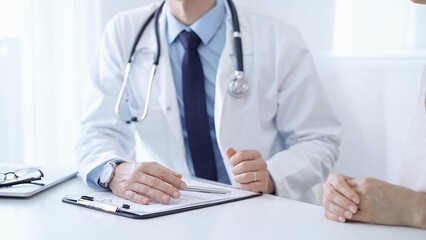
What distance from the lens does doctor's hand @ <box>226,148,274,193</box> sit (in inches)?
43.4

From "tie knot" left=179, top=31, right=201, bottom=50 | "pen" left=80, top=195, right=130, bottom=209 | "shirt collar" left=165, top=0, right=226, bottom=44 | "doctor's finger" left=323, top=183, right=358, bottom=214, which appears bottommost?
"pen" left=80, top=195, right=130, bottom=209

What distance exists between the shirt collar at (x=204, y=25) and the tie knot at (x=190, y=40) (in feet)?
0.04

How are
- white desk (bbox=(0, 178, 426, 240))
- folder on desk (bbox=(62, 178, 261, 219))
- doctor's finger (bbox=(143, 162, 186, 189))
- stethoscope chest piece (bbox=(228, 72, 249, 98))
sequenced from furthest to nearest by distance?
stethoscope chest piece (bbox=(228, 72, 249, 98))
doctor's finger (bbox=(143, 162, 186, 189))
folder on desk (bbox=(62, 178, 261, 219))
white desk (bbox=(0, 178, 426, 240))

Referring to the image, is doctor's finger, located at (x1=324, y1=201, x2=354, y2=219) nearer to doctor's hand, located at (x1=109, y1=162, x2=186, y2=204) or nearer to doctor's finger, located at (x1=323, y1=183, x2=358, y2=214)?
doctor's finger, located at (x1=323, y1=183, x2=358, y2=214)

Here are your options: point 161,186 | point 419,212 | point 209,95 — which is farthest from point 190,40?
point 419,212

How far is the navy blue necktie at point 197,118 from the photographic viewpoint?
142 centimetres

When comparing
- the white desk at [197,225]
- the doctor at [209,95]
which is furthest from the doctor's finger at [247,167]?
the doctor at [209,95]

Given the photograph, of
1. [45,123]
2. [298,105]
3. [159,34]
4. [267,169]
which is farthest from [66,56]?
[267,169]

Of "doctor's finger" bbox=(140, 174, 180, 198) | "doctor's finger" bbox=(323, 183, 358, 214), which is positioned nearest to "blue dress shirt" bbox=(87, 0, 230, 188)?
"doctor's finger" bbox=(140, 174, 180, 198)

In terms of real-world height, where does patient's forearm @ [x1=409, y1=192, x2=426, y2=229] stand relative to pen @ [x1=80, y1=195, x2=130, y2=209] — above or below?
above

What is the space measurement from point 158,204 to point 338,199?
331 millimetres

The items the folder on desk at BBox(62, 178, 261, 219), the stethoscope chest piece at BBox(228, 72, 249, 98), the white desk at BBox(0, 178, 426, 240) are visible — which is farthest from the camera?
the stethoscope chest piece at BBox(228, 72, 249, 98)

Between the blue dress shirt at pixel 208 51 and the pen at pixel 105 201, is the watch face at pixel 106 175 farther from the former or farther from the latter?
the blue dress shirt at pixel 208 51

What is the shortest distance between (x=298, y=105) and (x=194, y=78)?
0.30 m
